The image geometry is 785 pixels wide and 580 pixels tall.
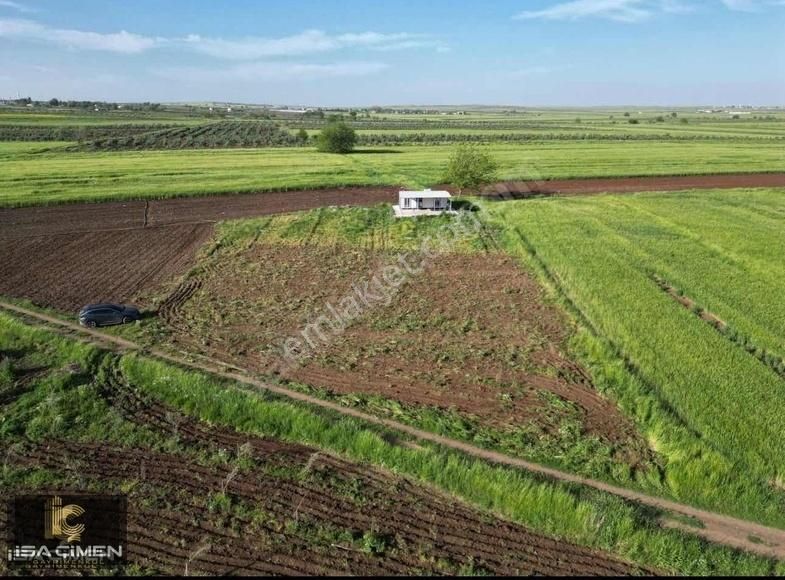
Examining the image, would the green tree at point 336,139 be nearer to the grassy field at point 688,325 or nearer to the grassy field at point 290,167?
the grassy field at point 290,167

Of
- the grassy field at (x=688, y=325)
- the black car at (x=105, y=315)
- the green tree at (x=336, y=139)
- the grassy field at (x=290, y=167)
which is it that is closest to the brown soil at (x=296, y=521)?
the grassy field at (x=688, y=325)

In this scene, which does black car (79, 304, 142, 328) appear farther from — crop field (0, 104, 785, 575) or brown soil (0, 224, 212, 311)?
brown soil (0, 224, 212, 311)

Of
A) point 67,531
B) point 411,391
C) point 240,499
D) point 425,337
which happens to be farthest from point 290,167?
point 67,531

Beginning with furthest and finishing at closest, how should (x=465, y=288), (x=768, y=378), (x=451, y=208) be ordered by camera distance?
(x=451, y=208), (x=465, y=288), (x=768, y=378)

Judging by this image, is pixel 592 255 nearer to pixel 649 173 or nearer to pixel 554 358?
pixel 554 358

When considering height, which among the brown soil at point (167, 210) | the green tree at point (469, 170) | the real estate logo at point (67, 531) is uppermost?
the green tree at point (469, 170)

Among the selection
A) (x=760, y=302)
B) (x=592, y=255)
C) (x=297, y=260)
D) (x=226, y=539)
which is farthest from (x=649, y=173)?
(x=226, y=539)

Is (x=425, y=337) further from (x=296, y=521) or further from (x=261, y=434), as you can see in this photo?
(x=296, y=521)
